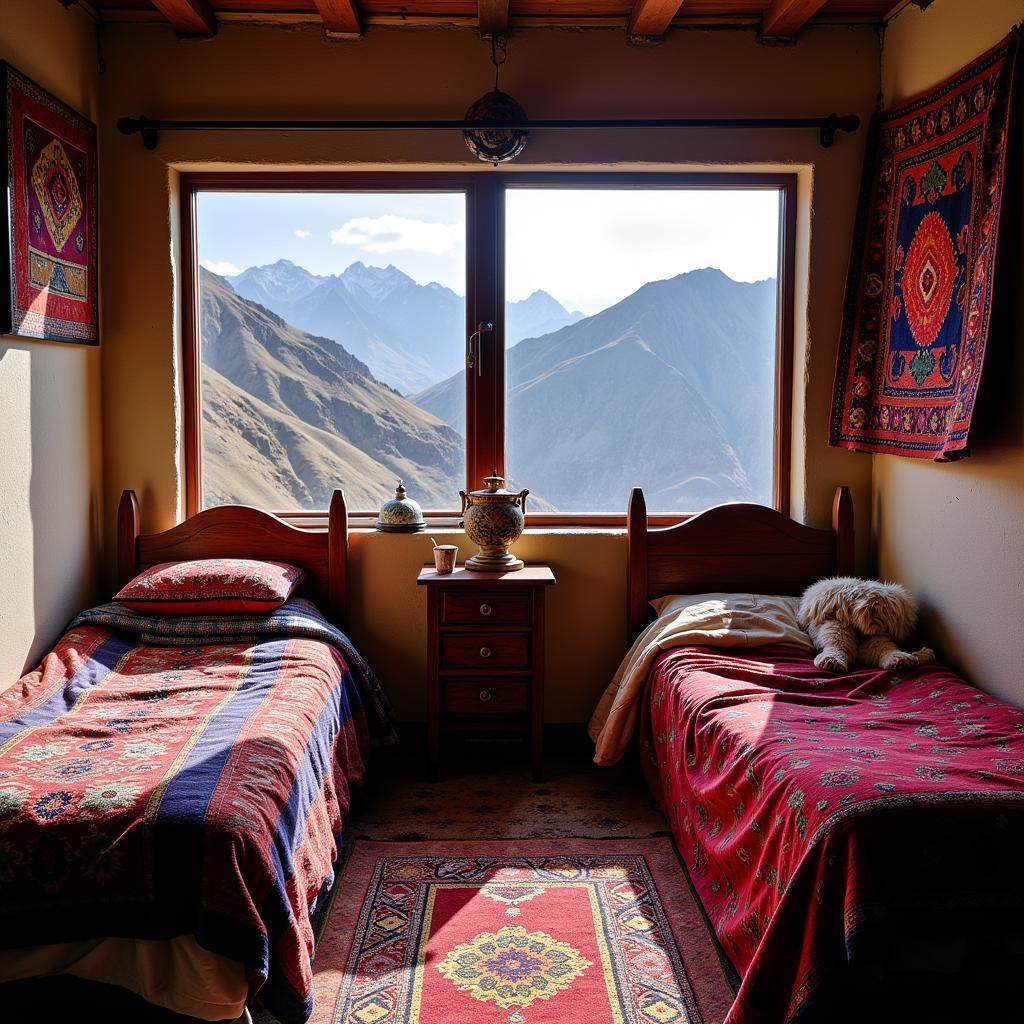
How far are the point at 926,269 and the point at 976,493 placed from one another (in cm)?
73

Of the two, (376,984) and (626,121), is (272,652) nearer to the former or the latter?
(376,984)

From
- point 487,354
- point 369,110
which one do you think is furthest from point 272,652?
point 369,110

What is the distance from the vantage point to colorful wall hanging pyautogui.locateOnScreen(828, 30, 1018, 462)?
268cm

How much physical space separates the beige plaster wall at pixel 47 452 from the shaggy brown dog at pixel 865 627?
229cm

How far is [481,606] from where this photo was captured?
317cm

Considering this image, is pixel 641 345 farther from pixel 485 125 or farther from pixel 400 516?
pixel 400 516

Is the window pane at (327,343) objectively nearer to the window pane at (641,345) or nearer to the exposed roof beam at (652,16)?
the window pane at (641,345)

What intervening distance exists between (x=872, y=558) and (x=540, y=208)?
173 cm

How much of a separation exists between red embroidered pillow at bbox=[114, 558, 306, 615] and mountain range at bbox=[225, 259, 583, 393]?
1.03 metres

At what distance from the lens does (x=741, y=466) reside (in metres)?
3.66

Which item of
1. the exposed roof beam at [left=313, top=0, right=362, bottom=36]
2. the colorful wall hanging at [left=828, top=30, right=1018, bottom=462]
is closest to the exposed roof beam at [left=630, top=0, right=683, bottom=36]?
the colorful wall hanging at [left=828, top=30, right=1018, bottom=462]

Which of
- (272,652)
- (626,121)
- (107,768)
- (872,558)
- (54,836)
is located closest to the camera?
(54,836)

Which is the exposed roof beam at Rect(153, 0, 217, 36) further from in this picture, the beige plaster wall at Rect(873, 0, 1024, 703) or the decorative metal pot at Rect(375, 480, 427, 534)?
the beige plaster wall at Rect(873, 0, 1024, 703)

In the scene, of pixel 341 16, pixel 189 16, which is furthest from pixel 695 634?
pixel 189 16
